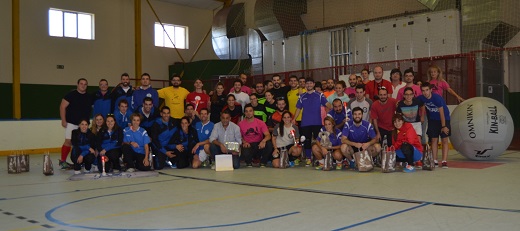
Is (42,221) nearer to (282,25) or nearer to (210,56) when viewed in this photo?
(282,25)

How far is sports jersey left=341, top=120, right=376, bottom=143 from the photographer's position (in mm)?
7857

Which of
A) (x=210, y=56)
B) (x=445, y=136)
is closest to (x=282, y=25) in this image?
(x=210, y=56)

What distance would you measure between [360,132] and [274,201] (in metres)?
3.16

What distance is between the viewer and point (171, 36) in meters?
22.4

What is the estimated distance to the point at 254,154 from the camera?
909 centimetres

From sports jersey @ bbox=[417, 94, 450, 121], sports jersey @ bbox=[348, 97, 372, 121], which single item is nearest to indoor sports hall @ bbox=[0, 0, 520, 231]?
sports jersey @ bbox=[417, 94, 450, 121]

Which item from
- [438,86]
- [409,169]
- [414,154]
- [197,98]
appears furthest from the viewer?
[197,98]

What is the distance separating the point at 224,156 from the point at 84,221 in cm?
425

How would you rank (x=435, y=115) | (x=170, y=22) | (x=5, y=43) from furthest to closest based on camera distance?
1. (x=170, y=22)
2. (x=5, y=43)
3. (x=435, y=115)

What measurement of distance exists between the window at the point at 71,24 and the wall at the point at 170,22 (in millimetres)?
2375

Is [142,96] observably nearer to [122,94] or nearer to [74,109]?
[122,94]

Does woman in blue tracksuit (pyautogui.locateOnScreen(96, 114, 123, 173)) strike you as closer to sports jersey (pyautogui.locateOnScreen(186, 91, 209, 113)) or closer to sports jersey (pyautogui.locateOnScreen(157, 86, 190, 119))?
sports jersey (pyautogui.locateOnScreen(157, 86, 190, 119))

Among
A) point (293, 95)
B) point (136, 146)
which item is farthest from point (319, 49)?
point (136, 146)

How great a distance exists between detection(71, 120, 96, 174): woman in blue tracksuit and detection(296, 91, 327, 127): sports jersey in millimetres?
3792
